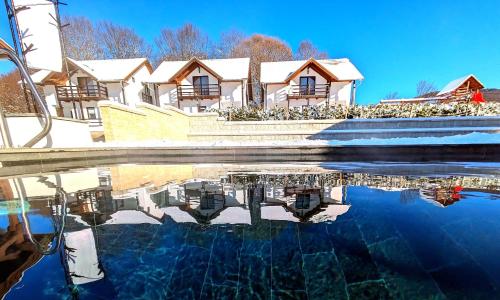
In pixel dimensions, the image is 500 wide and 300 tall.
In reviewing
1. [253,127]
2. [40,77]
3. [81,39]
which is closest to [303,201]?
[253,127]

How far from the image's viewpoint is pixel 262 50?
28859 millimetres

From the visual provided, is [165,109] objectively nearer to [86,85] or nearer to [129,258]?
[129,258]

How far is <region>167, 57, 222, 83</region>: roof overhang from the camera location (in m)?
16.9

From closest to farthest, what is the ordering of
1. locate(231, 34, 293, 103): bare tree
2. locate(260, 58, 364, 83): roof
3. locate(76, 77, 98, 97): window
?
locate(260, 58, 364, 83): roof, locate(76, 77, 98, 97): window, locate(231, 34, 293, 103): bare tree

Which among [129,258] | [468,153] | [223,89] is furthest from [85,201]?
[223,89]

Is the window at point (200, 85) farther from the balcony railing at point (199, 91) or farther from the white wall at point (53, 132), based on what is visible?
the white wall at point (53, 132)

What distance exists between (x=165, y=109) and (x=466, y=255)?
929 centimetres

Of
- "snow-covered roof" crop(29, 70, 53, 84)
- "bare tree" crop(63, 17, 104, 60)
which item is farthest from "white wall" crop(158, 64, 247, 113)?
"bare tree" crop(63, 17, 104, 60)

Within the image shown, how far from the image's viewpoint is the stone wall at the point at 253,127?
748cm

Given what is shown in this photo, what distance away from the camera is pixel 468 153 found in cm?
575

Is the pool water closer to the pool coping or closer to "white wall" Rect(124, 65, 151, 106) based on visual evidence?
the pool coping

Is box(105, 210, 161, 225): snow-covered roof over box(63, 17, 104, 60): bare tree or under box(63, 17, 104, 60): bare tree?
under

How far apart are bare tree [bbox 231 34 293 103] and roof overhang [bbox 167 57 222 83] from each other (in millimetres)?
12073

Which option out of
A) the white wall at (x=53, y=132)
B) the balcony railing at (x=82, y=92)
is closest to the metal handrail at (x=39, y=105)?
the white wall at (x=53, y=132)
